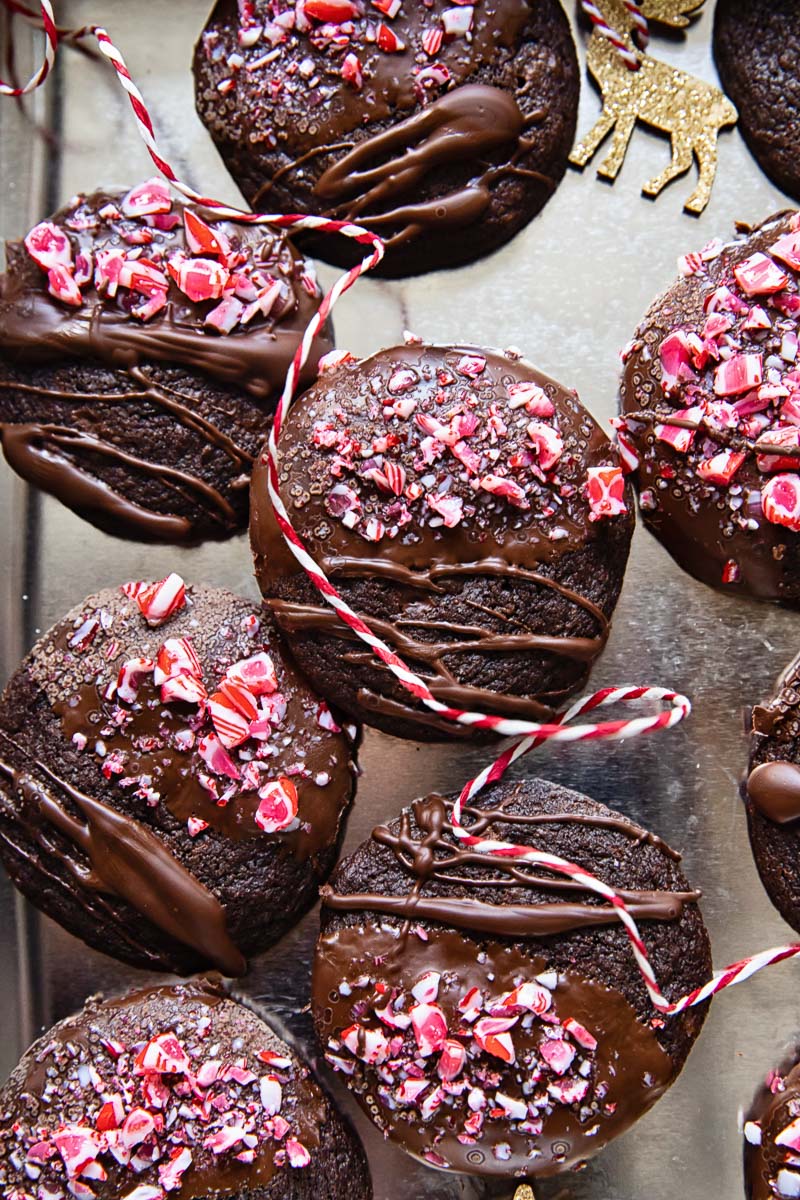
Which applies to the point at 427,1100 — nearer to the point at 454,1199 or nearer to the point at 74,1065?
the point at 454,1199

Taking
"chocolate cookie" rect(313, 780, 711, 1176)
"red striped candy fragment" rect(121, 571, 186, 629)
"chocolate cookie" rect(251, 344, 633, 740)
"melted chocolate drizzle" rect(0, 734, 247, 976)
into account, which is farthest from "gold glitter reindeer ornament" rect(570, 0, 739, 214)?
"melted chocolate drizzle" rect(0, 734, 247, 976)

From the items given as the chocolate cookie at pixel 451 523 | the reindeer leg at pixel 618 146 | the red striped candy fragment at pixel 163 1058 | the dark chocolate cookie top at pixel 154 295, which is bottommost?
the red striped candy fragment at pixel 163 1058

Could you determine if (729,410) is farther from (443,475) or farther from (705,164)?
(705,164)

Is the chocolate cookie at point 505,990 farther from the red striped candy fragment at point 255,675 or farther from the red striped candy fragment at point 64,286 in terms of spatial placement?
the red striped candy fragment at point 64,286

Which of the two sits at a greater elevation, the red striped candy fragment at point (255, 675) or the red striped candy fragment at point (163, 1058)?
the red striped candy fragment at point (255, 675)

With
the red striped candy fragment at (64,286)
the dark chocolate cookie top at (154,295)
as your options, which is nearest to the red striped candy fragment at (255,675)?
the dark chocolate cookie top at (154,295)
